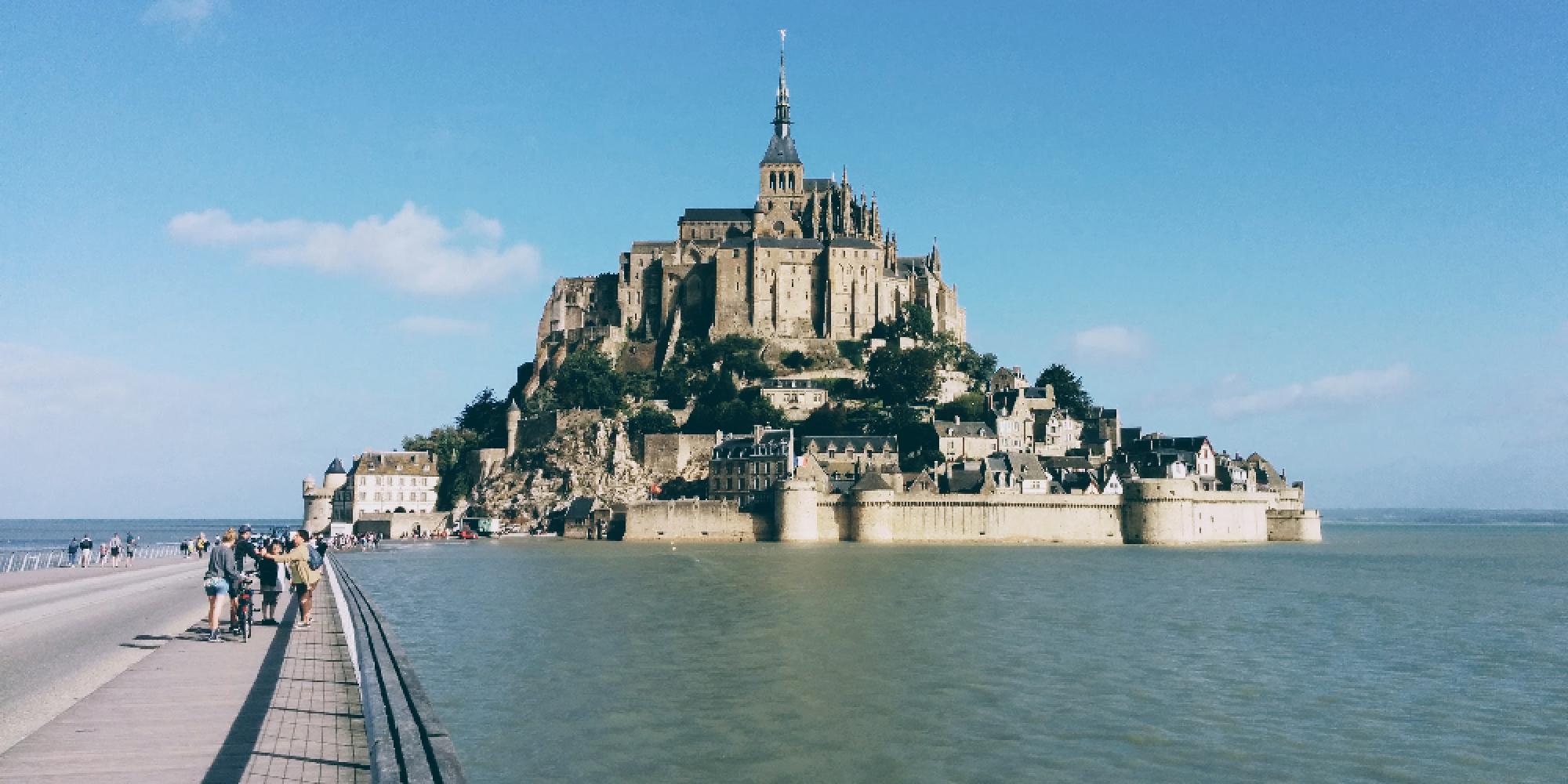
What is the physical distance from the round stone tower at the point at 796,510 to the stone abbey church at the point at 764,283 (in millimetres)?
23020

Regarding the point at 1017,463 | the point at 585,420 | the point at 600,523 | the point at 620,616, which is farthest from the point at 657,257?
the point at 620,616

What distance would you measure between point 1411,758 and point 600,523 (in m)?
64.4

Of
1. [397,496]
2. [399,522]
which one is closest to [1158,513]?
[399,522]

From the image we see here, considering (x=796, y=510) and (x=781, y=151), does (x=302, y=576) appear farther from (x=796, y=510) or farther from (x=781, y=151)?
(x=781, y=151)

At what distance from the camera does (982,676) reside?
77.7ft

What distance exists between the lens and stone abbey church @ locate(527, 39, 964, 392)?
95062 mm

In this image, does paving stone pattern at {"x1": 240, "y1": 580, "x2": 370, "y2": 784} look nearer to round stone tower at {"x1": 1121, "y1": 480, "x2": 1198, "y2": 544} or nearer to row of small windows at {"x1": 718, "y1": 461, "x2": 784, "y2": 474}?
row of small windows at {"x1": 718, "y1": 461, "x2": 784, "y2": 474}

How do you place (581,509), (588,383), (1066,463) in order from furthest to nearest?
(588,383), (581,509), (1066,463)

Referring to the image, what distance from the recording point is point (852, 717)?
19.7m

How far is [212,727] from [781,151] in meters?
96.9

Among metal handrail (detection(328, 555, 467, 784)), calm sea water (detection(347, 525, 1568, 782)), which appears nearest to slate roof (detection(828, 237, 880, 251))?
calm sea water (detection(347, 525, 1568, 782))

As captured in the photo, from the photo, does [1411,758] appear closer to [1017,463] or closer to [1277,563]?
[1277,563]

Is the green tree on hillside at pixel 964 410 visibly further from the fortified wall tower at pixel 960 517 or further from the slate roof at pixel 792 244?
the slate roof at pixel 792 244

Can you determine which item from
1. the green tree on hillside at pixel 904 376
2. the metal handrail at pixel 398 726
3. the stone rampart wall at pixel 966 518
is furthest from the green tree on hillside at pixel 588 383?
the metal handrail at pixel 398 726
